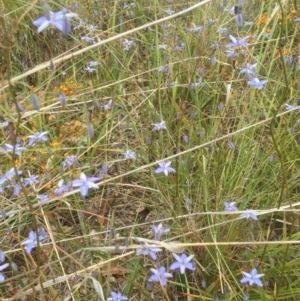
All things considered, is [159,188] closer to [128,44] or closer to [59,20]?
[59,20]

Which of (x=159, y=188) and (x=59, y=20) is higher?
(x=59, y=20)

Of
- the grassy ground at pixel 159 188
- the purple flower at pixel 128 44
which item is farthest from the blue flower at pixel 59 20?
the purple flower at pixel 128 44

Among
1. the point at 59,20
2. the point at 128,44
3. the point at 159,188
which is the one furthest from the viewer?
the point at 128,44

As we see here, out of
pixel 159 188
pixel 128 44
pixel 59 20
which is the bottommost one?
pixel 159 188

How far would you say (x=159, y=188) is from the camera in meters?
1.59

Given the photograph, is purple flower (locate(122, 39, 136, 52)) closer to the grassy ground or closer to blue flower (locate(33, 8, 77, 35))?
the grassy ground

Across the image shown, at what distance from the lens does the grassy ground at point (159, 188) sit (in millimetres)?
1242

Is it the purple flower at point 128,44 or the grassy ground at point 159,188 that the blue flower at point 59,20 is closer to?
the grassy ground at point 159,188

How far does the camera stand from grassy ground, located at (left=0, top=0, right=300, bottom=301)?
1.24 meters

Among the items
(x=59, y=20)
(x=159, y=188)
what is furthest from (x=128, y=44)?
(x=59, y=20)

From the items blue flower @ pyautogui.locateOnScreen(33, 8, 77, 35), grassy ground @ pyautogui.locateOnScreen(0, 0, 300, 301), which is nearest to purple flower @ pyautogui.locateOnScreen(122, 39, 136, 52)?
grassy ground @ pyautogui.locateOnScreen(0, 0, 300, 301)

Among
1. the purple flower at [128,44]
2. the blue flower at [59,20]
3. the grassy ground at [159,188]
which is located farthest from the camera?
the purple flower at [128,44]

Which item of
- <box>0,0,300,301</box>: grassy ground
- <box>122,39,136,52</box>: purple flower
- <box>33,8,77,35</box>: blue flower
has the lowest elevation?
<box>0,0,300,301</box>: grassy ground

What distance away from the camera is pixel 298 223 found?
1.53 meters
